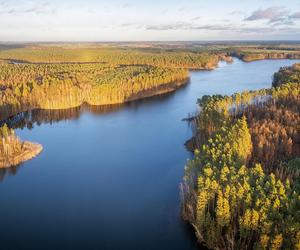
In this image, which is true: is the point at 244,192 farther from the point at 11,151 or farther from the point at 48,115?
the point at 48,115

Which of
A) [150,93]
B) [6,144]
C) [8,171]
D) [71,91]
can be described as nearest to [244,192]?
[8,171]

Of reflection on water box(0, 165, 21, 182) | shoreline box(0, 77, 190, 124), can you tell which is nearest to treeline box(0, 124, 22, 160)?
reflection on water box(0, 165, 21, 182)

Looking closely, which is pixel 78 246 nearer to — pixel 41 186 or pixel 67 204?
pixel 67 204

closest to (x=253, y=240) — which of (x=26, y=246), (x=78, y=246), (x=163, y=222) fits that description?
(x=163, y=222)

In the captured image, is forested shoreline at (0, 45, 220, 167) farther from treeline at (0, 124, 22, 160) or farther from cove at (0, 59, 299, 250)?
cove at (0, 59, 299, 250)

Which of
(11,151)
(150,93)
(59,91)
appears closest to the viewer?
(11,151)

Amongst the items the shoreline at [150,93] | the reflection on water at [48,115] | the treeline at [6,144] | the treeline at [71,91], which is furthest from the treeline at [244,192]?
the treeline at [71,91]
